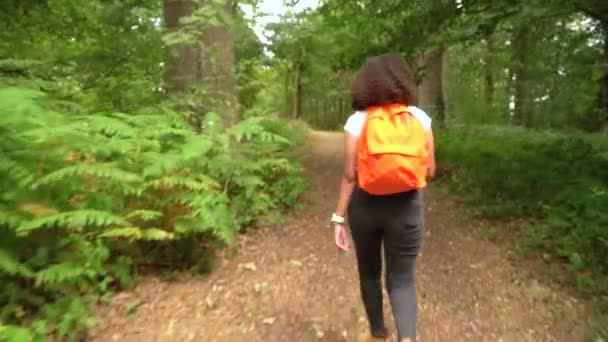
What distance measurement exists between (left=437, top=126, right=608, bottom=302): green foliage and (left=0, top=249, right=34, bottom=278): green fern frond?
15.1ft

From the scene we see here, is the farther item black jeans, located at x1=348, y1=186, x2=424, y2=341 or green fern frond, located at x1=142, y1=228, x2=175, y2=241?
green fern frond, located at x1=142, y1=228, x2=175, y2=241

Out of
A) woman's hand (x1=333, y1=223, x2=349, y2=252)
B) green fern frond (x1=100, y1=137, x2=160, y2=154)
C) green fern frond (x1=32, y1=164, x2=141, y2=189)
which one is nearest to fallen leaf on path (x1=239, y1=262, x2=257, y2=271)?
green fern frond (x1=100, y1=137, x2=160, y2=154)

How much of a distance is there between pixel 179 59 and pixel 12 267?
4.17 metres

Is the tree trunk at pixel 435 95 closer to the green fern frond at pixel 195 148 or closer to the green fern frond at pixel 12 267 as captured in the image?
the green fern frond at pixel 195 148

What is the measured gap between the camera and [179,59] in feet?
22.7

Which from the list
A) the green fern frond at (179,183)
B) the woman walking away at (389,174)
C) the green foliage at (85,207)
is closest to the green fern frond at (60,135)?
the green foliage at (85,207)

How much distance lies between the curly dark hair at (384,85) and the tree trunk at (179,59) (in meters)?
3.90

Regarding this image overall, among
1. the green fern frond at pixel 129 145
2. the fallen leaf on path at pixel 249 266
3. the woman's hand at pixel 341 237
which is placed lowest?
the fallen leaf on path at pixel 249 266

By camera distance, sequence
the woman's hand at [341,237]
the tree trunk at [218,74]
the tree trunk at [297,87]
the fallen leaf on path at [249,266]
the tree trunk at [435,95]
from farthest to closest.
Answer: the tree trunk at [297,87], the tree trunk at [435,95], the tree trunk at [218,74], the fallen leaf on path at [249,266], the woman's hand at [341,237]

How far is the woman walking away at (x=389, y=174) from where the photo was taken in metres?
2.75

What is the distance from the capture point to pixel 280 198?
7.04m

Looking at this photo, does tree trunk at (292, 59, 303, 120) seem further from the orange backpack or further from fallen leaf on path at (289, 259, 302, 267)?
the orange backpack

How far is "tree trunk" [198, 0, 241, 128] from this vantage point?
6.29 m

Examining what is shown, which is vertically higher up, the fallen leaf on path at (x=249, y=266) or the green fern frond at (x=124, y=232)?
the green fern frond at (x=124, y=232)
